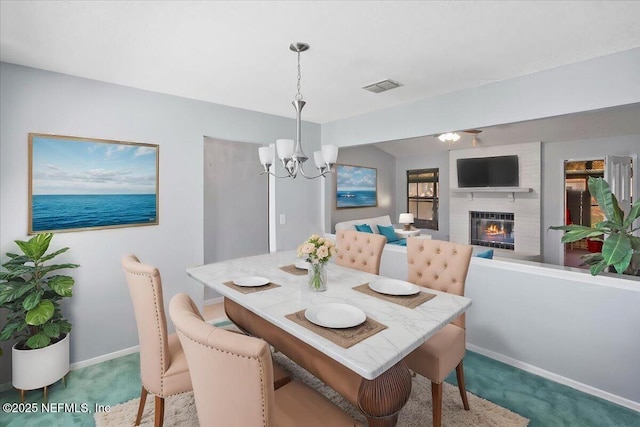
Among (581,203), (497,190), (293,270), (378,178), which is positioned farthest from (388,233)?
(581,203)

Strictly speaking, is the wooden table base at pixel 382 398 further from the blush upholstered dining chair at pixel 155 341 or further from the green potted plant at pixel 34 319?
the green potted plant at pixel 34 319

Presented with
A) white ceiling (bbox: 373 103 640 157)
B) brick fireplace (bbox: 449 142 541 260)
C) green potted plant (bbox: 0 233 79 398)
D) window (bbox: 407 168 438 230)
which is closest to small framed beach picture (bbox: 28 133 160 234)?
green potted plant (bbox: 0 233 79 398)

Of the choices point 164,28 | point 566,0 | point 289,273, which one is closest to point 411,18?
point 566,0

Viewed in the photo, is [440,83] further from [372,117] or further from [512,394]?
[512,394]

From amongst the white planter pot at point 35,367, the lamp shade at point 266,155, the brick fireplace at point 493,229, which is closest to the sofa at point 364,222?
the brick fireplace at point 493,229

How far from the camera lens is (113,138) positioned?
2809 millimetres

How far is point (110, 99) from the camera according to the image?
9.12ft

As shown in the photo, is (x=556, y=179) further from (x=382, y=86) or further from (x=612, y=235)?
(x=382, y=86)

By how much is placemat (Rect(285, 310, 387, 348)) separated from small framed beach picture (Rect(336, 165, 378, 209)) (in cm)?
450

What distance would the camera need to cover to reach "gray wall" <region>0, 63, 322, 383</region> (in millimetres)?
2402

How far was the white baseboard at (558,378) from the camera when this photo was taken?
2213 mm

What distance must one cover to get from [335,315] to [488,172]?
5645 millimetres

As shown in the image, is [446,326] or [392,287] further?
[446,326]

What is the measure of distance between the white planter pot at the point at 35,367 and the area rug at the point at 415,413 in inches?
19.5
